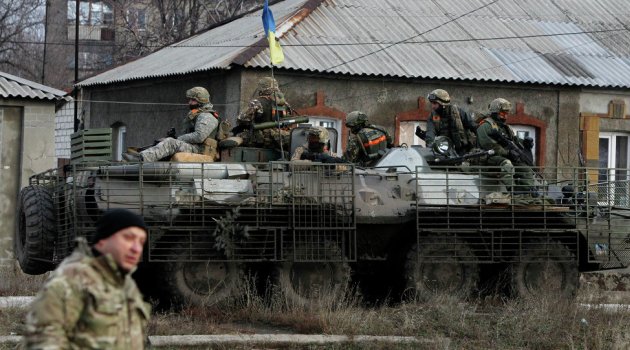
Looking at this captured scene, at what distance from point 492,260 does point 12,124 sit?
35.3 ft

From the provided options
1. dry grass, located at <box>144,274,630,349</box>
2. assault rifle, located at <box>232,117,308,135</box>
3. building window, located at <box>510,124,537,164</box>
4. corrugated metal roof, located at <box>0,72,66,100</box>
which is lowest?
dry grass, located at <box>144,274,630,349</box>

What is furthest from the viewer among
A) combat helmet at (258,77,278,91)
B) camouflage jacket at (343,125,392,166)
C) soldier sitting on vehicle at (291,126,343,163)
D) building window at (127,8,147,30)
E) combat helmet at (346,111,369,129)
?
building window at (127,8,147,30)

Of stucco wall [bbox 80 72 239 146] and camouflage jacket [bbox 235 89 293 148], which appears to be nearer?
camouflage jacket [bbox 235 89 293 148]

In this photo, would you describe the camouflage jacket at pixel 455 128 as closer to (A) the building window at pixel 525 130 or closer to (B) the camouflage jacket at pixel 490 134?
(B) the camouflage jacket at pixel 490 134

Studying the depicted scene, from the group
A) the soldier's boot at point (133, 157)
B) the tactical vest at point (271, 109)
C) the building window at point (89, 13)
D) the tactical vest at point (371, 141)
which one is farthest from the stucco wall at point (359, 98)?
the building window at point (89, 13)

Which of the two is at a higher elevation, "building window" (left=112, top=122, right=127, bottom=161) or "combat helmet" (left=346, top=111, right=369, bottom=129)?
"building window" (left=112, top=122, right=127, bottom=161)

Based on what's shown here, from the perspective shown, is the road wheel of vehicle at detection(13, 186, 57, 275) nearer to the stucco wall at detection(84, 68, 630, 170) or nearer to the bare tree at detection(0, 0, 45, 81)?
the stucco wall at detection(84, 68, 630, 170)

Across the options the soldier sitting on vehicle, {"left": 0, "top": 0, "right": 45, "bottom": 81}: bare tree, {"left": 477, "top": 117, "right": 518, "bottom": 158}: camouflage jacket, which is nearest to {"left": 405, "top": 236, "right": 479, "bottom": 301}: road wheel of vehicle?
the soldier sitting on vehicle

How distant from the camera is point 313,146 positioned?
14.7 meters

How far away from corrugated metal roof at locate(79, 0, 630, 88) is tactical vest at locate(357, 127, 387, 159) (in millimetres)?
6544

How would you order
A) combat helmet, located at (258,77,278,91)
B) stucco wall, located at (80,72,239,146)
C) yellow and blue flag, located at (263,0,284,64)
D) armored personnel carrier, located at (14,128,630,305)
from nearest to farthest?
armored personnel carrier, located at (14,128,630,305)
combat helmet, located at (258,77,278,91)
yellow and blue flag, located at (263,0,284,64)
stucco wall, located at (80,72,239,146)

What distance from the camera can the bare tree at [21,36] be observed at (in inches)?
1764

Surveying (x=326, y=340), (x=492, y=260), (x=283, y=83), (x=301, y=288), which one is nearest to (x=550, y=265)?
(x=492, y=260)

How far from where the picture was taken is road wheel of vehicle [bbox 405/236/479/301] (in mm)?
14078
